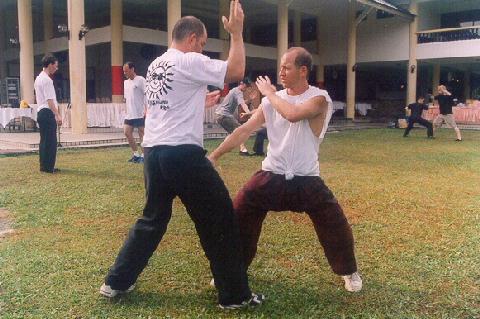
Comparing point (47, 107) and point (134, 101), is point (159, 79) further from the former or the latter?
point (134, 101)

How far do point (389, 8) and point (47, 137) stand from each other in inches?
727

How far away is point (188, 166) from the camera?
2760 mm

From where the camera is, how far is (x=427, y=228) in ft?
15.2

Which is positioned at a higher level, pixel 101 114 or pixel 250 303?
pixel 101 114

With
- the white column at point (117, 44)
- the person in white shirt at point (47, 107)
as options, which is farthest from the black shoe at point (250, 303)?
the white column at point (117, 44)

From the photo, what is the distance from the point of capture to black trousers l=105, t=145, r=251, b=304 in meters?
2.77

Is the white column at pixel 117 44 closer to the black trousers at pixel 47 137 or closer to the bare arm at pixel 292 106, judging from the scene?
the black trousers at pixel 47 137

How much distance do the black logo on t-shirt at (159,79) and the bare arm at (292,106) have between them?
556 millimetres

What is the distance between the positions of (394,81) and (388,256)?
2890 centimetres

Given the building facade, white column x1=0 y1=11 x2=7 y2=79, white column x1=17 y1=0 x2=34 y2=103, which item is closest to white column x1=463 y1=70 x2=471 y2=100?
the building facade

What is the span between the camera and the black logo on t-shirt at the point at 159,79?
9.27 feet

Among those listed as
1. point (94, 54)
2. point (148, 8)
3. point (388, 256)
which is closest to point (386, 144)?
point (388, 256)

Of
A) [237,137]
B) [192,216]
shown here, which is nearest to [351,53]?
[237,137]

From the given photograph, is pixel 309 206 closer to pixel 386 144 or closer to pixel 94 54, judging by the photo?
pixel 386 144
